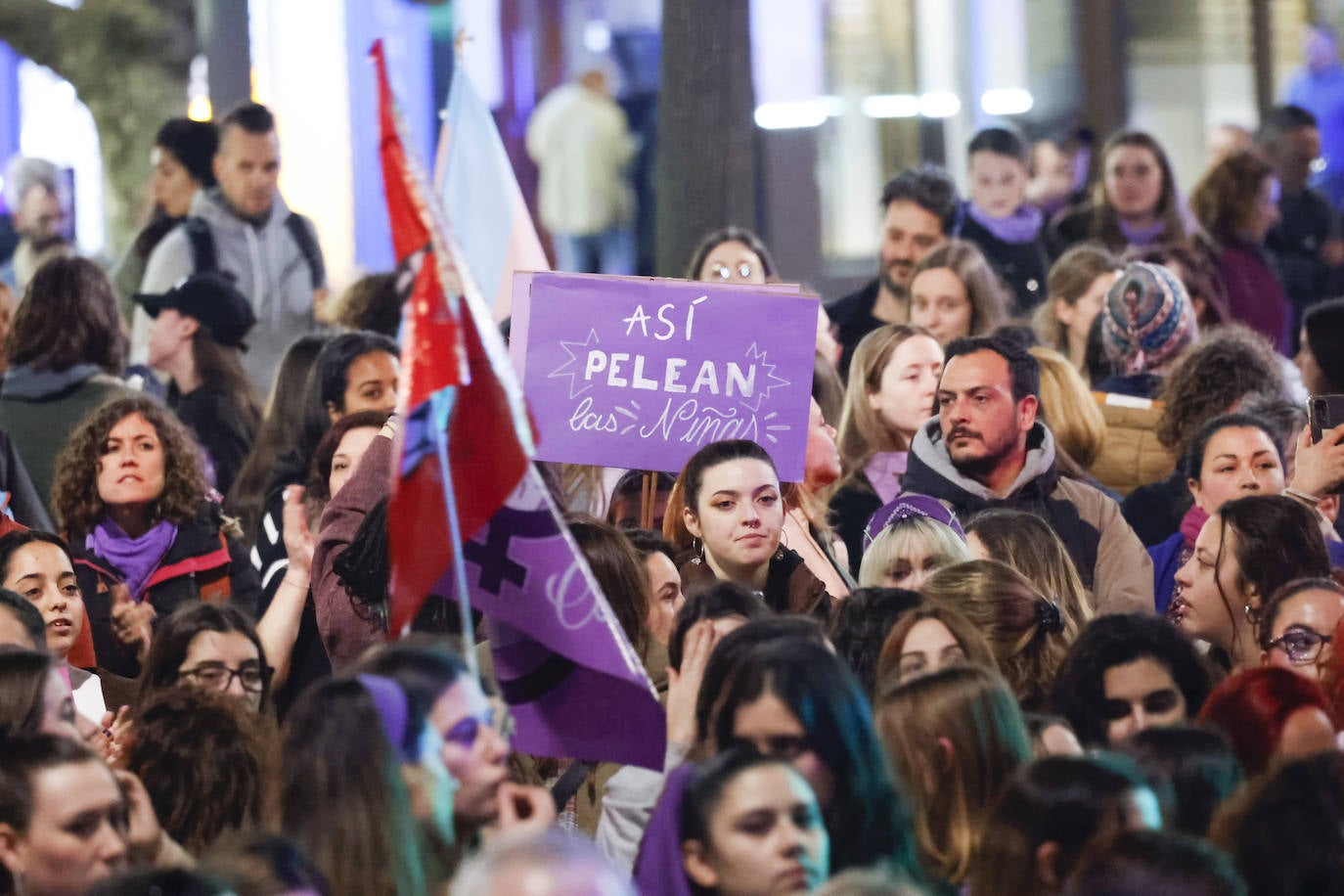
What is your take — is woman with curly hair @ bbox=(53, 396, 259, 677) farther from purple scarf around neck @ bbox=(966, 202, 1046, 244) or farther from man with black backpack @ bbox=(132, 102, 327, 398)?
purple scarf around neck @ bbox=(966, 202, 1046, 244)

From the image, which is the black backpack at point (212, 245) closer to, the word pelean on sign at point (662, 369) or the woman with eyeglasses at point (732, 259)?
the woman with eyeglasses at point (732, 259)

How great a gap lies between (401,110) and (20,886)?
1909 mm

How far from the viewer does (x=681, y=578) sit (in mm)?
7129

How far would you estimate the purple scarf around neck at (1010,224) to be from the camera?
11680mm

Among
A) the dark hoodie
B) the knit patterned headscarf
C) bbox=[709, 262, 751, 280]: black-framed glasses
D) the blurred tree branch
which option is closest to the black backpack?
bbox=[709, 262, 751, 280]: black-framed glasses

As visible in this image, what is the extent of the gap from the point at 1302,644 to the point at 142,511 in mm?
3638

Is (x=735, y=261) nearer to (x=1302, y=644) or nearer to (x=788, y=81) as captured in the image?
(x=1302, y=644)

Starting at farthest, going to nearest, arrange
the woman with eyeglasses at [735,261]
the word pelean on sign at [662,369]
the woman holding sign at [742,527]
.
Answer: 1. the woman with eyeglasses at [735,261]
2. the word pelean on sign at [662,369]
3. the woman holding sign at [742,527]

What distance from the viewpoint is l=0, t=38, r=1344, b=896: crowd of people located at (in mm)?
4637

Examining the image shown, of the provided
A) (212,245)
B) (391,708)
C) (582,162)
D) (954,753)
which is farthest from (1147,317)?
(582,162)

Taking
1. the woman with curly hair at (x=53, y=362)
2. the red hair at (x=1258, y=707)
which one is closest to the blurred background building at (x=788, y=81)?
the woman with curly hair at (x=53, y=362)

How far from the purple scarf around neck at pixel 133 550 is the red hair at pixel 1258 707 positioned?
3.53 meters

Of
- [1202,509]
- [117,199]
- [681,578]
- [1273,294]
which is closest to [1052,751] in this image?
[681,578]

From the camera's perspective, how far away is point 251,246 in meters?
10.8
